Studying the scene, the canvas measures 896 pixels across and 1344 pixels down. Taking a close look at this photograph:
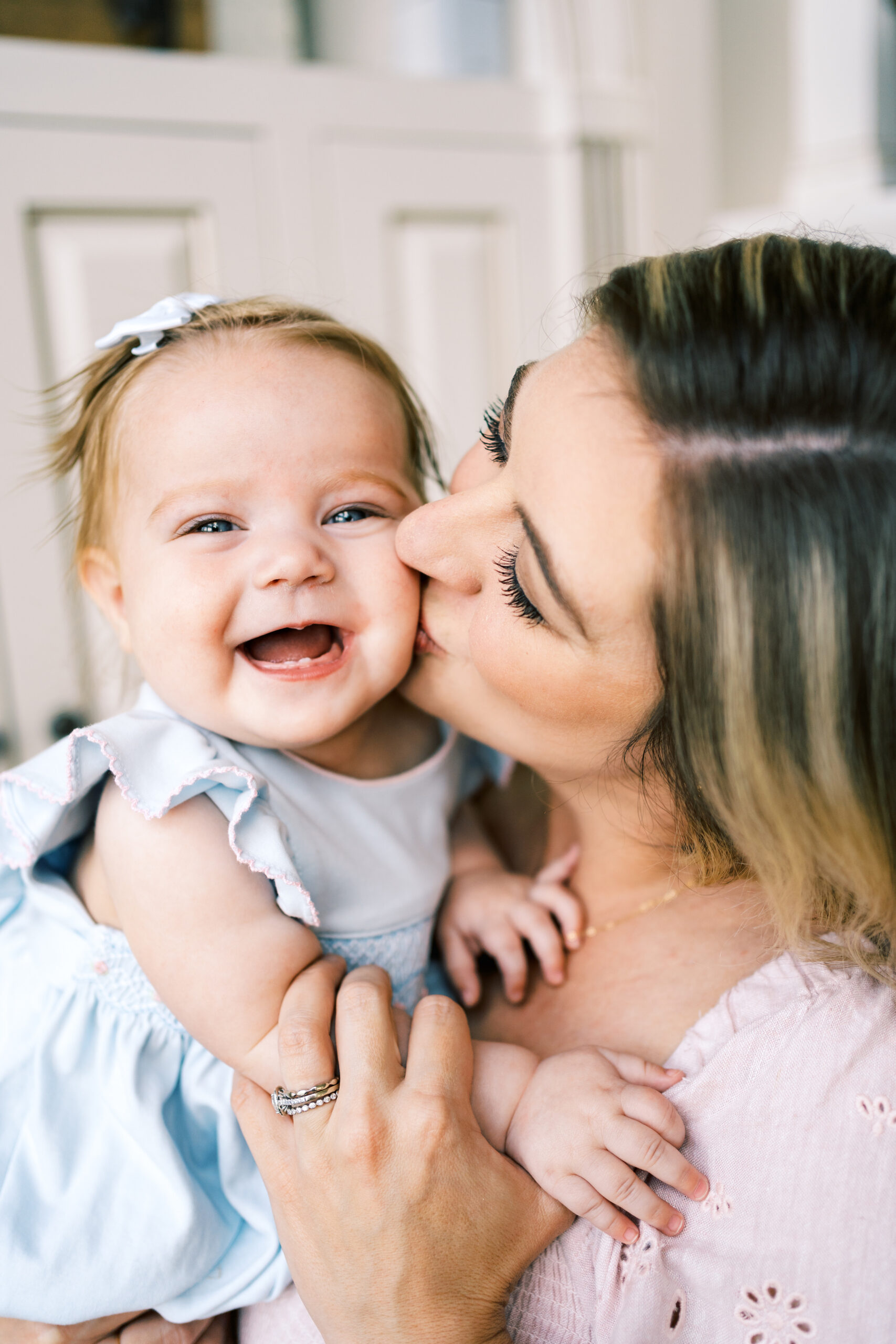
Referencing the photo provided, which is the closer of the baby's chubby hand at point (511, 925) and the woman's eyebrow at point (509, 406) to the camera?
the woman's eyebrow at point (509, 406)

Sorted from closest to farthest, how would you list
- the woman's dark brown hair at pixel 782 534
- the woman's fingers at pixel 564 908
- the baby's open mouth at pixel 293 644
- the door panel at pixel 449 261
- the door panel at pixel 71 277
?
the woman's dark brown hair at pixel 782 534, the baby's open mouth at pixel 293 644, the woman's fingers at pixel 564 908, the door panel at pixel 71 277, the door panel at pixel 449 261

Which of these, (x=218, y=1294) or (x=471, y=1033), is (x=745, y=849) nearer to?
(x=471, y=1033)

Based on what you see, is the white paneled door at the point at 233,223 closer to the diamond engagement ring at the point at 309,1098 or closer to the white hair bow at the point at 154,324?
the white hair bow at the point at 154,324

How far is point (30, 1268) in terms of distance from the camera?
0.90m

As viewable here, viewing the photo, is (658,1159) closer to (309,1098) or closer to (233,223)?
(309,1098)

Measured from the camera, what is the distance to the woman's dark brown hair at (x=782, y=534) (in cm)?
73

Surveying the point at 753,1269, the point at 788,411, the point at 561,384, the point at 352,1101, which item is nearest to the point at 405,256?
the point at 561,384

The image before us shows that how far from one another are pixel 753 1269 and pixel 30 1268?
2.10ft

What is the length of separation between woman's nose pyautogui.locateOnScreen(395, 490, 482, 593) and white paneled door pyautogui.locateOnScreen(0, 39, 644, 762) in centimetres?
93

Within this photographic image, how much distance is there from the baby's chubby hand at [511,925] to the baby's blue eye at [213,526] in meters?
0.54

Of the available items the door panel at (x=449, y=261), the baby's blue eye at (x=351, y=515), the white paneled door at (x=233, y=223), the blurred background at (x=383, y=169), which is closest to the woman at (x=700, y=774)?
the baby's blue eye at (x=351, y=515)

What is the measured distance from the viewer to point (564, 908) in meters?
1.15

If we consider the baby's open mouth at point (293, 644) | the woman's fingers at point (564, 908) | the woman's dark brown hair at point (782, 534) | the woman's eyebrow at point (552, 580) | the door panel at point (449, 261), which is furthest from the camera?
the door panel at point (449, 261)

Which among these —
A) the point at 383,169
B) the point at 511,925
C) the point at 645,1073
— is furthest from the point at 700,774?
the point at 383,169
